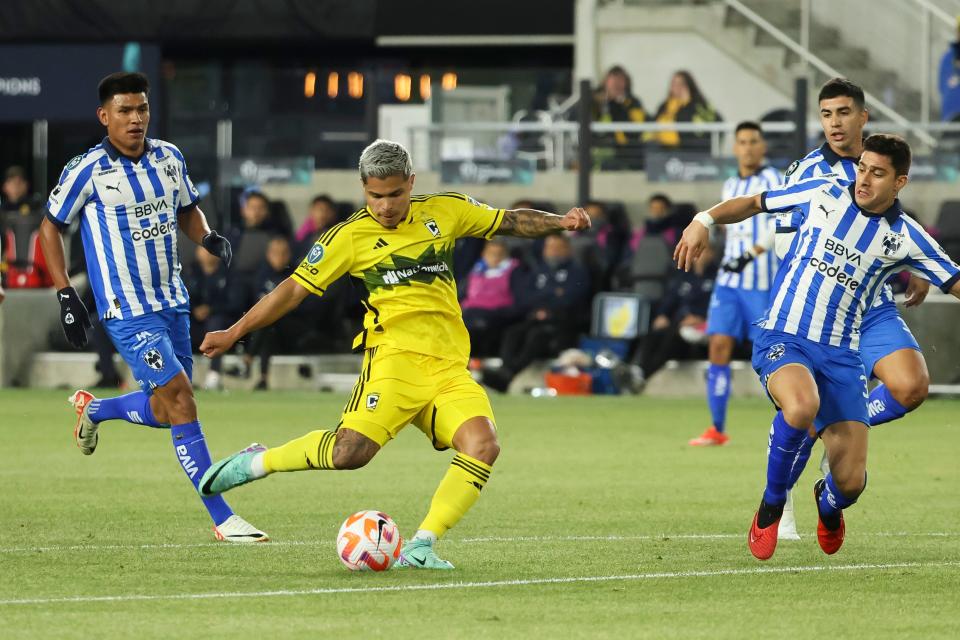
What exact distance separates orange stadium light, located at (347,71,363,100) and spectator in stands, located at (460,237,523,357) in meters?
7.95

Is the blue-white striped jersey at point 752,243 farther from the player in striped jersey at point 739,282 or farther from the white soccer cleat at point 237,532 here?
the white soccer cleat at point 237,532

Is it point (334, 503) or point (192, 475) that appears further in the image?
point (334, 503)

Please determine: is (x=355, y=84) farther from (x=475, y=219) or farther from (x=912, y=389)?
(x=475, y=219)

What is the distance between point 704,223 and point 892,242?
0.81m

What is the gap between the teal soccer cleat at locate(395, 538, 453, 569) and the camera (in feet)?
25.2

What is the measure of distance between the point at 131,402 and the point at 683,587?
339cm

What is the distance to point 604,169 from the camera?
20938 millimetres

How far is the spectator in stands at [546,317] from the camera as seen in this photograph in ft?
61.9

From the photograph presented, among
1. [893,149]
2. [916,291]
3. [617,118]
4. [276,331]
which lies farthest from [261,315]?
[617,118]

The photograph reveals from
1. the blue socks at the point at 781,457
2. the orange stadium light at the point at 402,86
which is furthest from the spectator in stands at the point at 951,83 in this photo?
the blue socks at the point at 781,457

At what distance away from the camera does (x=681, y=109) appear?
68.7 ft

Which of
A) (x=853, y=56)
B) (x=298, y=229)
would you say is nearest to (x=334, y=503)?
(x=298, y=229)

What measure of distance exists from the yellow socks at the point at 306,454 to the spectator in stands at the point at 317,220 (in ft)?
38.0

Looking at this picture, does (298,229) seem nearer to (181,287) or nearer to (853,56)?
(853,56)
